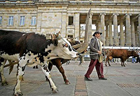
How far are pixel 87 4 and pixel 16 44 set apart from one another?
28712 millimetres

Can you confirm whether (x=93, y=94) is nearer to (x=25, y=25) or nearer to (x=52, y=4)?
(x=52, y=4)

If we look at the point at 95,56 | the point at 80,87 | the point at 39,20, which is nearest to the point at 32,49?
the point at 80,87

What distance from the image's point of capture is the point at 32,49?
3.28 m

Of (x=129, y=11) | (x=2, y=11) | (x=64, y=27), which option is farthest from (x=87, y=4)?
(x=2, y=11)

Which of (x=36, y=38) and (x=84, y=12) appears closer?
(x=36, y=38)

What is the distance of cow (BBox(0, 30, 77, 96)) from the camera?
10.6 feet

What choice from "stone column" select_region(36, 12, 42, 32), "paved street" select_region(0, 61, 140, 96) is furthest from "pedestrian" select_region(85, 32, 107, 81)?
"stone column" select_region(36, 12, 42, 32)

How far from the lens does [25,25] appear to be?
103 feet

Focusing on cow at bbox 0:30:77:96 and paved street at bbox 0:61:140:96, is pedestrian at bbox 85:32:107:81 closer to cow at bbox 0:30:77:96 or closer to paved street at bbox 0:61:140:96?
paved street at bbox 0:61:140:96

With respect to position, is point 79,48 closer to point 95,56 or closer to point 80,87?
point 80,87

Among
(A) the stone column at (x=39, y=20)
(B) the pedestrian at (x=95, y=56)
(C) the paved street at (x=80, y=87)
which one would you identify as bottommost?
(C) the paved street at (x=80, y=87)

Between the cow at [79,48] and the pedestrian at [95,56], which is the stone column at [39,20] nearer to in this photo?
the pedestrian at [95,56]

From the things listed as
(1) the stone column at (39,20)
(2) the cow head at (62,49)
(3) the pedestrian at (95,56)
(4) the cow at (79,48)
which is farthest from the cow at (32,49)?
(1) the stone column at (39,20)

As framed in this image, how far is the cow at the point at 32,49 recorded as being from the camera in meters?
3.24
